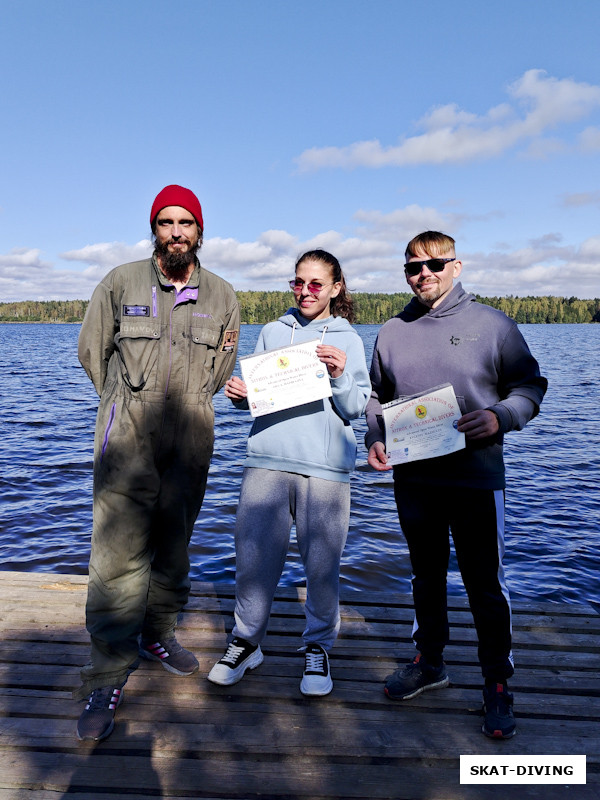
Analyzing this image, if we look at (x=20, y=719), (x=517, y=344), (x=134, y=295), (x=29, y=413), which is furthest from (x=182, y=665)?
(x=29, y=413)

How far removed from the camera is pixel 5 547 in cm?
841

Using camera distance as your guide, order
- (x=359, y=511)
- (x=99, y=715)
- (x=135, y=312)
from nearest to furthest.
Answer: (x=99, y=715)
(x=135, y=312)
(x=359, y=511)

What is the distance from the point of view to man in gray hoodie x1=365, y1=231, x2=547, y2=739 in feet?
10.5

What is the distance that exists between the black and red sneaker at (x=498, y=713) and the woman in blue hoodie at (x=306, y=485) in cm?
84

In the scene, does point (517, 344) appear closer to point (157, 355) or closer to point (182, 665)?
point (157, 355)

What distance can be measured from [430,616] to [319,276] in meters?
2.02

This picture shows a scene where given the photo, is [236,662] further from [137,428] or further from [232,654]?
[137,428]

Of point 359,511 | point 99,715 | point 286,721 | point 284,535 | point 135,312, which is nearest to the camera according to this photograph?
point 99,715

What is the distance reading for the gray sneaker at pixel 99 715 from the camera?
2.99 m

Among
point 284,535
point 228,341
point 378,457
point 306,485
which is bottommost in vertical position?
point 284,535

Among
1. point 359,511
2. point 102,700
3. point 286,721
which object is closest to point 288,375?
point 286,721

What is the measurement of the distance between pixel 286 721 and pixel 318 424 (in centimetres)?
156

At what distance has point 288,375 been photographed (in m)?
3.41

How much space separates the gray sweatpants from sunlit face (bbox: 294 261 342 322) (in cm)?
96
